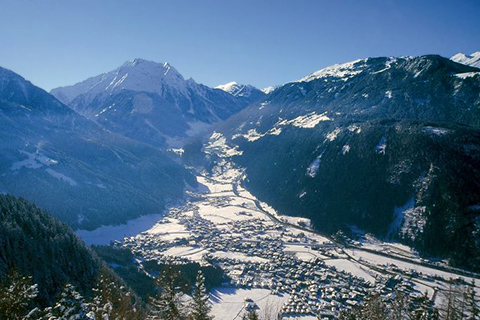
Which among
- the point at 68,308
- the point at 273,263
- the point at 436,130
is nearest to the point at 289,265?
the point at 273,263

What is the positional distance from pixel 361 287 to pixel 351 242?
5012 centimetres

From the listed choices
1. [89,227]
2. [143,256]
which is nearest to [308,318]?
[143,256]

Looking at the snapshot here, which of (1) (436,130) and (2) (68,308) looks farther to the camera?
(1) (436,130)

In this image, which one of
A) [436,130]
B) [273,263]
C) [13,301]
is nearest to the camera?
[13,301]

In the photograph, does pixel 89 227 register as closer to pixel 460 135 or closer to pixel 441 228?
pixel 441 228

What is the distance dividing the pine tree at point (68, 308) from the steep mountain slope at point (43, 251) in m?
61.2

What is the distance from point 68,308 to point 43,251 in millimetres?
76073

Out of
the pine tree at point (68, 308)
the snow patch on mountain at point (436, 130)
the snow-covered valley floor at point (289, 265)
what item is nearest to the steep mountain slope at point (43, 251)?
the snow-covered valley floor at point (289, 265)

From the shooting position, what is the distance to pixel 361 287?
355 ft

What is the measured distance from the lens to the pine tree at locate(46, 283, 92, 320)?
23.7 meters

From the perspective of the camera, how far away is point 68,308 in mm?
24297

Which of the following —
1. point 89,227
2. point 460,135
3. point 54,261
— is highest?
point 460,135

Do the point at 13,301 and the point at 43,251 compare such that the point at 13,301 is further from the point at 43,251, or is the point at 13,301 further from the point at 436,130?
the point at 436,130

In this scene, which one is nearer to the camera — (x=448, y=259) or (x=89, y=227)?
(x=448, y=259)
